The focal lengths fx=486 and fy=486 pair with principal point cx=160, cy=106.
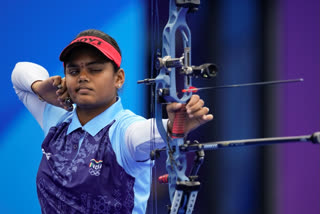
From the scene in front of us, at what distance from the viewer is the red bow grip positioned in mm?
1147

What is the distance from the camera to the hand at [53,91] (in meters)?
1.60

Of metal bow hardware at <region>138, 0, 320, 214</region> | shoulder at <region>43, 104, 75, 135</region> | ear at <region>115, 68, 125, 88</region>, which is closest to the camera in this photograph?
metal bow hardware at <region>138, 0, 320, 214</region>

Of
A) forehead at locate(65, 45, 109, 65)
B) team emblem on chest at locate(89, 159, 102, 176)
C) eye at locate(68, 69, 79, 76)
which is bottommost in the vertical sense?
team emblem on chest at locate(89, 159, 102, 176)

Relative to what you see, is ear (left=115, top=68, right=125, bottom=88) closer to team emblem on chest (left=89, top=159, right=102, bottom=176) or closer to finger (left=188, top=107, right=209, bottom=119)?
team emblem on chest (left=89, top=159, right=102, bottom=176)

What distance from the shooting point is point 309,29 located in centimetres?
161

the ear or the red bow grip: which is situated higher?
the ear

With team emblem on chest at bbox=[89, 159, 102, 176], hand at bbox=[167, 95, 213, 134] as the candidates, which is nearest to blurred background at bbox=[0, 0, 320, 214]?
team emblem on chest at bbox=[89, 159, 102, 176]

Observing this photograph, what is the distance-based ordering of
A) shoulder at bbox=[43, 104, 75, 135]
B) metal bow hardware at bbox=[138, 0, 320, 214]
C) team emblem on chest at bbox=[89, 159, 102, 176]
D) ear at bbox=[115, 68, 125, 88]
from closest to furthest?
metal bow hardware at bbox=[138, 0, 320, 214], team emblem on chest at bbox=[89, 159, 102, 176], ear at bbox=[115, 68, 125, 88], shoulder at bbox=[43, 104, 75, 135]

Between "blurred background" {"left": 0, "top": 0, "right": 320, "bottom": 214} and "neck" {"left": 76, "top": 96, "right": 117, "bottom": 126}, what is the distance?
253 mm

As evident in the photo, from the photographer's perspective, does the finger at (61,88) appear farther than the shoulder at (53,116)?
No

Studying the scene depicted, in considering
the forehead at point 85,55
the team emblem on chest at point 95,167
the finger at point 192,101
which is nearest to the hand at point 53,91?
the forehead at point 85,55

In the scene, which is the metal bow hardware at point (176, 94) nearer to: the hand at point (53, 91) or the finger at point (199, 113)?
the finger at point (199, 113)

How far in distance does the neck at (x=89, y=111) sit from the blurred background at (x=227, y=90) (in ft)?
0.83

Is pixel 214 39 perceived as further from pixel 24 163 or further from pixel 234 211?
pixel 24 163
